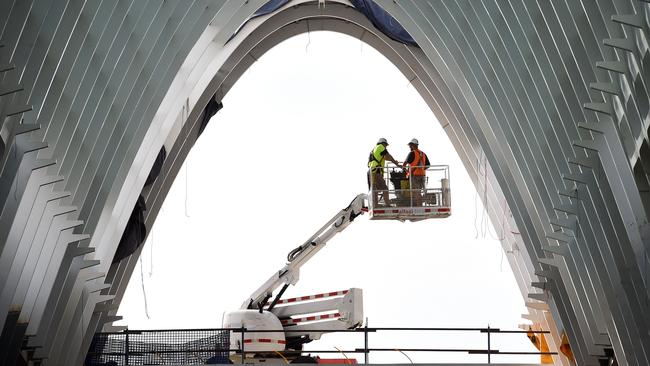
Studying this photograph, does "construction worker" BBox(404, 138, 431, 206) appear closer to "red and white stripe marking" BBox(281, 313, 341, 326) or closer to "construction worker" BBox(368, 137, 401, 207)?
"construction worker" BBox(368, 137, 401, 207)

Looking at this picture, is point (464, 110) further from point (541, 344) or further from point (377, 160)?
point (541, 344)

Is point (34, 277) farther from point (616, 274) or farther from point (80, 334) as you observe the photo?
point (616, 274)

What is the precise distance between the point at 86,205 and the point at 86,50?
4.43 meters

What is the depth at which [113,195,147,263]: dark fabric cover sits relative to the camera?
32375 mm

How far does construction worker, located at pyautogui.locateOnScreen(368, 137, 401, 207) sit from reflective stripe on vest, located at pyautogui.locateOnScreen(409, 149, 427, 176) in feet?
1.20

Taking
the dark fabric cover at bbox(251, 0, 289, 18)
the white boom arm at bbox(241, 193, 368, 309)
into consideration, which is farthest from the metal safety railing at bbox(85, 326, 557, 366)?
the dark fabric cover at bbox(251, 0, 289, 18)

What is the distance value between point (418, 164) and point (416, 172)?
0.69 ft

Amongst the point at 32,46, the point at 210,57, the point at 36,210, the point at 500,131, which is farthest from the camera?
the point at 210,57

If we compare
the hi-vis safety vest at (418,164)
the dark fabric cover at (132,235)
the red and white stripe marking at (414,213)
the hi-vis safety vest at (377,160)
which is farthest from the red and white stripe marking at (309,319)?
the dark fabric cover at (132,235)

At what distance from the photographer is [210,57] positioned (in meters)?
31.0

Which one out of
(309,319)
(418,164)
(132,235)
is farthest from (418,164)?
(132,235)

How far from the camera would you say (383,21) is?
35.2 metres

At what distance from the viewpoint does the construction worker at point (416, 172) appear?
104ft

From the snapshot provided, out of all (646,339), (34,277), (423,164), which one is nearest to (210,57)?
(423,164)
